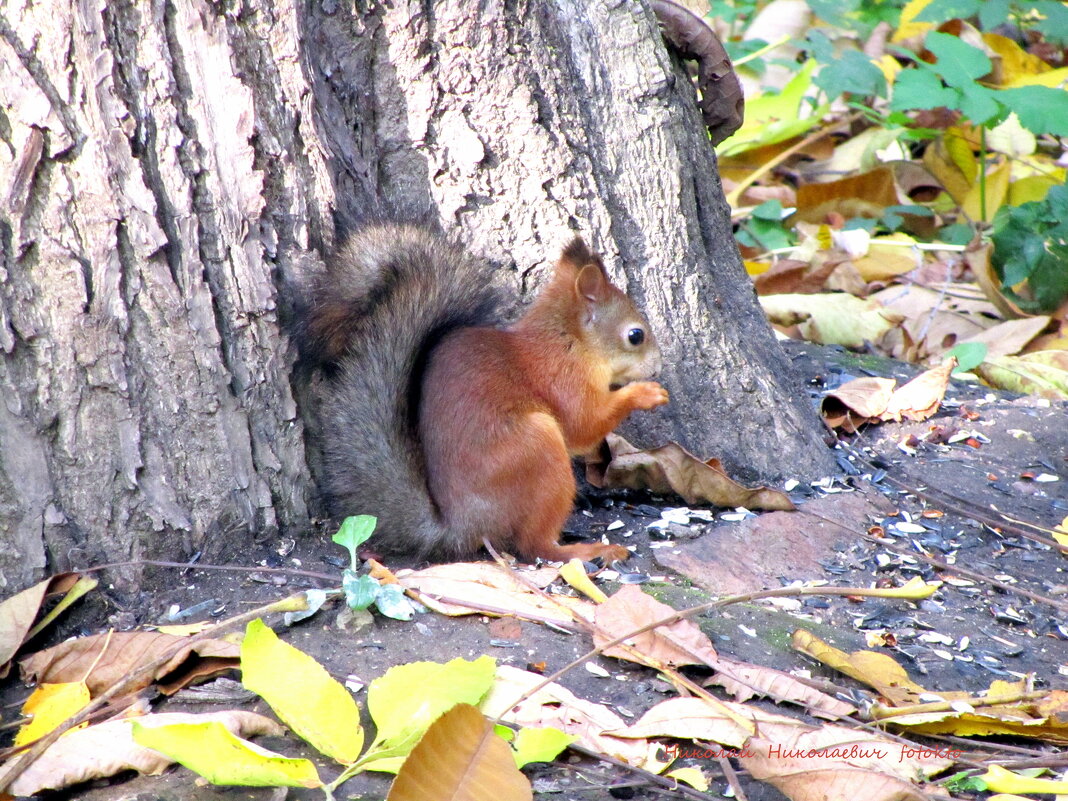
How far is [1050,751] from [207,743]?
105cm

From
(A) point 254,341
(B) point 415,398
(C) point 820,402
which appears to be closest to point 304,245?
(A) point 254,341

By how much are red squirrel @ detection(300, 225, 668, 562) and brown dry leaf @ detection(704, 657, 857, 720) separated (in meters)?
0.45

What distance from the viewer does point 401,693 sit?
1.29m

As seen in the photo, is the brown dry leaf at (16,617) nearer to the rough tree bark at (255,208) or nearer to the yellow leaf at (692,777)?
the rough tree bark at (255,208)

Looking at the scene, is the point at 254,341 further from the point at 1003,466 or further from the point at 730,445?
the point at 1003,466

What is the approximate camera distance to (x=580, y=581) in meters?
1.66

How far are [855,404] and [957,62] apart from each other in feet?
3.72

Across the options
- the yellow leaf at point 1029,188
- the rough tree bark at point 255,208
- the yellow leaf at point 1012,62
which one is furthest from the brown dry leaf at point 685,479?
the yellow leaf at point 1012,62

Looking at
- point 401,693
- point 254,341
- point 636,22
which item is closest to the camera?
point 401,693

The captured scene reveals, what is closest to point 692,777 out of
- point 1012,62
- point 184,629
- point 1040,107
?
point 184,629

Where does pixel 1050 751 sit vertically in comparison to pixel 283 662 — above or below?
below

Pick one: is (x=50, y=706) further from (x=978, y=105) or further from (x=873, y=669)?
(x=978, y=105)

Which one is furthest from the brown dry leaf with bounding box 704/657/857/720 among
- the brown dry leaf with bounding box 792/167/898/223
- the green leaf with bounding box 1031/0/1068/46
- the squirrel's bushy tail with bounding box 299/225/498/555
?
the green leaf with bounding box 1031/0/1068/46

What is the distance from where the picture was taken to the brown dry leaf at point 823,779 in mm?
1209
